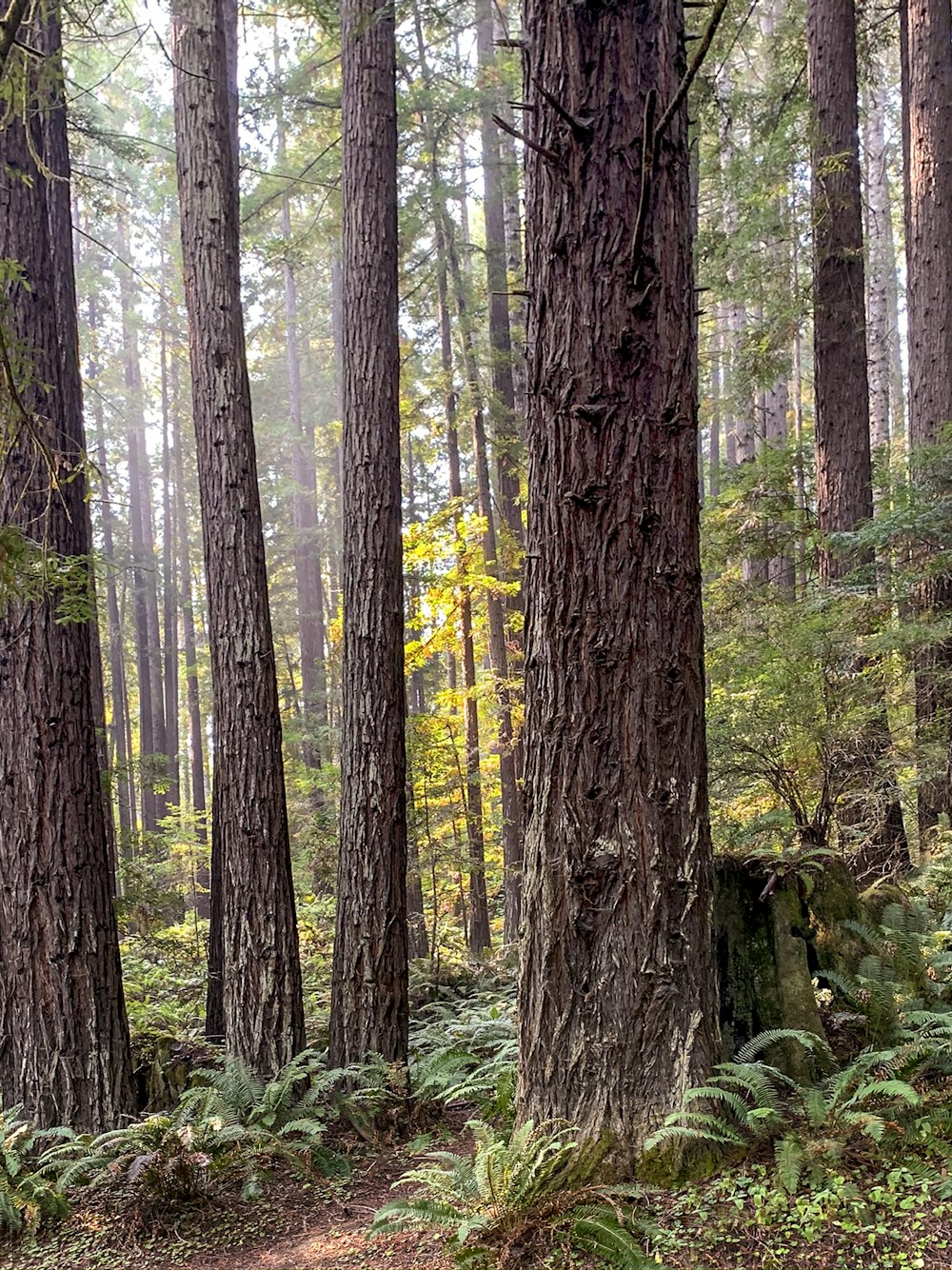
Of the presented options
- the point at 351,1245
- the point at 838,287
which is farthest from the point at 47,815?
the point at 838,287

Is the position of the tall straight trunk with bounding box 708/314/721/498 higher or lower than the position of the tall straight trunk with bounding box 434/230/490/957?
higher

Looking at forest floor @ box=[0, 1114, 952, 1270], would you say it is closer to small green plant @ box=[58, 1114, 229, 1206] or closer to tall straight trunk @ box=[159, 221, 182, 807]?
small green plant @ box=[58, 1114, 229, 1206]

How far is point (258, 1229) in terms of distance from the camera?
14.0 ft

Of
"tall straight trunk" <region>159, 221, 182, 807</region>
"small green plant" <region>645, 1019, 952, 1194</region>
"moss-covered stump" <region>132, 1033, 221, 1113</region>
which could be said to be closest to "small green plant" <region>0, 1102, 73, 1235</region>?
"moss-covered stump" <region>132, 1033, 221, 1113</region>

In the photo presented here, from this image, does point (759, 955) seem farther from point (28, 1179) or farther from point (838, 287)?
point (838, 287)

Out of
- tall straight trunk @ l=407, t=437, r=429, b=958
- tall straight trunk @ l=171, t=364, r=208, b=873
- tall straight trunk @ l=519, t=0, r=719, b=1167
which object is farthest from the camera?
tall straight trunk @ l=171, t=364, r=208, b=873

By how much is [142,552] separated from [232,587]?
2133 centimetres

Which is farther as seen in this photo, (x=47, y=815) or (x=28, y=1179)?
(x=47, y=815)

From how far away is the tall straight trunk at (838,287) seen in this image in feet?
26.9

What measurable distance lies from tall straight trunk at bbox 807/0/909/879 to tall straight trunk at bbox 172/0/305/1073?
5.32m

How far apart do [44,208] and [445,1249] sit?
6128 millimetres

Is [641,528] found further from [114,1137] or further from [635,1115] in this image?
[114,1137]

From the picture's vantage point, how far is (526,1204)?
288cm

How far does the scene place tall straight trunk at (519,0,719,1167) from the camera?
3.10 m
